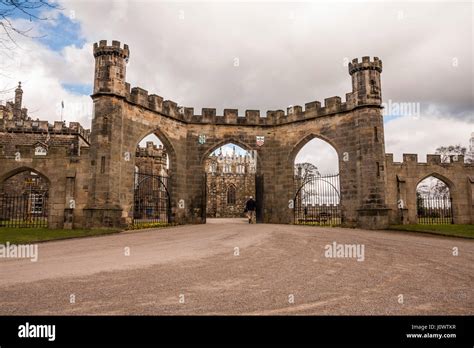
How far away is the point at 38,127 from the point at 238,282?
104 feet

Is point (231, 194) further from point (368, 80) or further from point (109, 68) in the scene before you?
point (109, 68)

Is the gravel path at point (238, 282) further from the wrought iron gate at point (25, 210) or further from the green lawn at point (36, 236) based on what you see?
the wrought iron gate at point (25, 210)

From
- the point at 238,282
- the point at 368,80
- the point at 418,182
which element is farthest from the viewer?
the point at 418,182

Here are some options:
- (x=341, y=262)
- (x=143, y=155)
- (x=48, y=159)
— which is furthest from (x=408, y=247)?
(x=143, y=155)

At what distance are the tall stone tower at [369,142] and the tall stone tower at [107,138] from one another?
12.2 m

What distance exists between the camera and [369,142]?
17.7m

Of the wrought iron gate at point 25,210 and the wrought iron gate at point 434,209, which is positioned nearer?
the wrought iron gate at point 25,210

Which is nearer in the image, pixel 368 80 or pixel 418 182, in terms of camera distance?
pixel 368 80

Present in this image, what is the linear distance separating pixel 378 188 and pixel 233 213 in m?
29.1

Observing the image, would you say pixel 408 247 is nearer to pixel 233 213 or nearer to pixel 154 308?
pixel 154 308

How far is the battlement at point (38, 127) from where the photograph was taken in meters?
30.0
